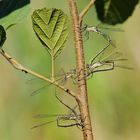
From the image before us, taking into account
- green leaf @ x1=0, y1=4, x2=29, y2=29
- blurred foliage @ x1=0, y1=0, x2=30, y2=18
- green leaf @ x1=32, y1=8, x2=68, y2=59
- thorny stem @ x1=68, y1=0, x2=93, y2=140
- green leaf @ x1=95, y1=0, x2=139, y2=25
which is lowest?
thorny stem @ x1=68, y1=0, x2=93, y2=140

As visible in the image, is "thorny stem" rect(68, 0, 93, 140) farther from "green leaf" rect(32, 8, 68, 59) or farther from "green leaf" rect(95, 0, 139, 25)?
"green leaf" rect(95, 0, 139, 25)

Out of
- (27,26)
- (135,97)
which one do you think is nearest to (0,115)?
(27,26)

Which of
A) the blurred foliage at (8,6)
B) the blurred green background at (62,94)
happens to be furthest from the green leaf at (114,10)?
the blurred green background at (62,94)

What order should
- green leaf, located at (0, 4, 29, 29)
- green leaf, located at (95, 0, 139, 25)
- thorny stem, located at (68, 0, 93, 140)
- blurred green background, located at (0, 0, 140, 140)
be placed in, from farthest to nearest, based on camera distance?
blurred green background, located at (0, 0, 140, 140) < green leaf, located at (95, 0, 139, 25) < green leaf, located at (0, 4, 29, 29) < thorny stem, located at (68, 0, 93, 140)

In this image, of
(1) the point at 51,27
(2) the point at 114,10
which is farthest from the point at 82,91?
(2) the point at 114,10

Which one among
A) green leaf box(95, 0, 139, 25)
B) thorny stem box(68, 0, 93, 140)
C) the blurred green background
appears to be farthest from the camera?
the blurred green background

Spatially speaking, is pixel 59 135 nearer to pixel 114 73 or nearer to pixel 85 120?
pixel 114 73

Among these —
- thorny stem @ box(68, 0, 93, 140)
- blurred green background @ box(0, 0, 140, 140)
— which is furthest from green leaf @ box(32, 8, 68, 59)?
blurred green background @ box(0, 0, 140, 140)

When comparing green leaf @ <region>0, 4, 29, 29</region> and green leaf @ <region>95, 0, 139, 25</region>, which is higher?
green leaf @ <region>95, 0, 139, 25</region>
